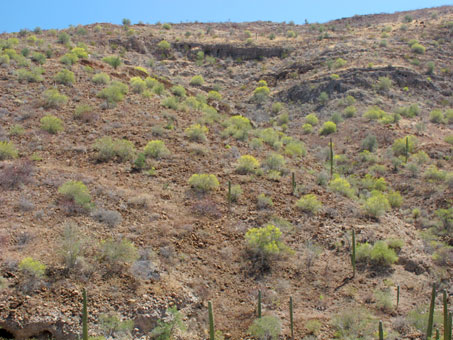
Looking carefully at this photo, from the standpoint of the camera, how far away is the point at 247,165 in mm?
19359

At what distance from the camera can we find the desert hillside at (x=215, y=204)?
12.0m

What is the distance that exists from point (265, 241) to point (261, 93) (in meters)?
20.7

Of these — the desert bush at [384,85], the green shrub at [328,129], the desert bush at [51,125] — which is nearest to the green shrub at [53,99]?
the desert bush at [51,125]

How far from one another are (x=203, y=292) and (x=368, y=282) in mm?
5260

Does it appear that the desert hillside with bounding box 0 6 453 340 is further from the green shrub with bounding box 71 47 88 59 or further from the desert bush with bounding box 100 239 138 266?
the green shrub with bounding box 71 47 88 59

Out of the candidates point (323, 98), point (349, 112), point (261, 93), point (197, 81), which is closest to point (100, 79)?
point (197, 81)

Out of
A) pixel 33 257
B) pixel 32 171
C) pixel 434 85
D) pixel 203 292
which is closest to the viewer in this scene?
pixel 33 257

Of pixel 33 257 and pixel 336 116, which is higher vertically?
pixel 336 116

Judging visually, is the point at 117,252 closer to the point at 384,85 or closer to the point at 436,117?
the point at 436,117

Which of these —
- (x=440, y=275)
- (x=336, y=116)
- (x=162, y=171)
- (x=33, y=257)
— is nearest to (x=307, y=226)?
(x=440, y=275)

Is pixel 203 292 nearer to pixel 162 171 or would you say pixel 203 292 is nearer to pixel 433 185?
pixel 162 171

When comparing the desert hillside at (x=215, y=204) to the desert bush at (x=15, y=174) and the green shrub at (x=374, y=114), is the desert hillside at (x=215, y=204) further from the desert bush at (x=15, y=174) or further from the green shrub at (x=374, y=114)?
the green shrub at (x=374, y=114)

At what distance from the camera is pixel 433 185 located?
20.5 meters

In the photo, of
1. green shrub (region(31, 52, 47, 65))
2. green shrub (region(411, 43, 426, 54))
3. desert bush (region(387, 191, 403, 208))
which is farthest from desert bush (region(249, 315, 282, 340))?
green shrub (region(411, 43, 426, 54))
